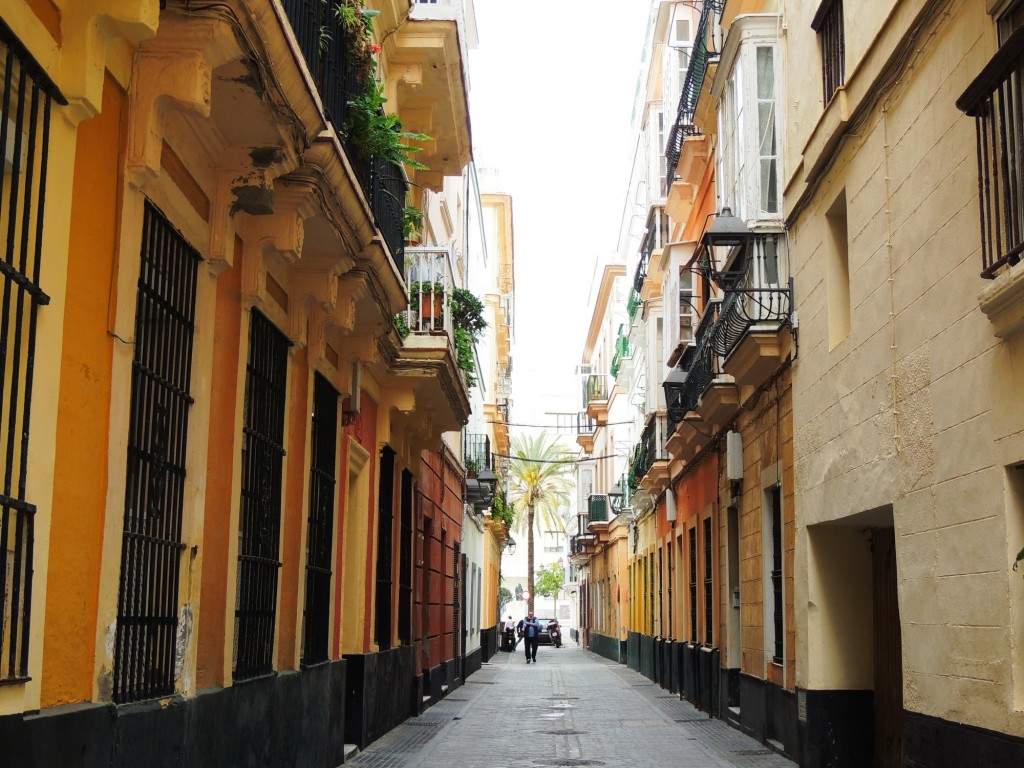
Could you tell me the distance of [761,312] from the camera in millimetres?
12797

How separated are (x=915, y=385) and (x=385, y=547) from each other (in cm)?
944

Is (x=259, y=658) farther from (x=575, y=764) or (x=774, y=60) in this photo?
(x=774, y=60)

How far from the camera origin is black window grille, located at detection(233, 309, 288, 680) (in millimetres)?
8875

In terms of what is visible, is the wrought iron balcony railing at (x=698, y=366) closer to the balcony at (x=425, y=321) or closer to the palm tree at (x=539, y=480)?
the balcony at (x=425, y=321)

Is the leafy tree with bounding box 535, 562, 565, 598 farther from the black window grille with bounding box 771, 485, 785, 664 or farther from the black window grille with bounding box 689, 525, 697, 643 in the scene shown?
the black window grille with bounding box 771, 485, 785, 664

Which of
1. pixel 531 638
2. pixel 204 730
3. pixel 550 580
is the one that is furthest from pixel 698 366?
pixel 550 580

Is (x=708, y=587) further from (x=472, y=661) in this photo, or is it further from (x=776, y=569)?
(x=472, y=661)

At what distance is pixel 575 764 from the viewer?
41.3 ft

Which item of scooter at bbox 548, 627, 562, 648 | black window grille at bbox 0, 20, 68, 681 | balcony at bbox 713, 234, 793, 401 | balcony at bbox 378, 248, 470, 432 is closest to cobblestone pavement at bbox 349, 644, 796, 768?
balcony at bbox 713, 234, 793, 401

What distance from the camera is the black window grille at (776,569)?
1373 cm

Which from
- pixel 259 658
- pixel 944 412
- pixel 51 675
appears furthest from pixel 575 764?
pixel 51 675

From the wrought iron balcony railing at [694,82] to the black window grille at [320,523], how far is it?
7258 millimetres

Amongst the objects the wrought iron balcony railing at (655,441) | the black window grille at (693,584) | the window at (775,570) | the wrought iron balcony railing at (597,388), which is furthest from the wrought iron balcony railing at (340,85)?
the wrought iron balcony railing at (597,388)

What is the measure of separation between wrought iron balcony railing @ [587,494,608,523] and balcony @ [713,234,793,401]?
30.8m
